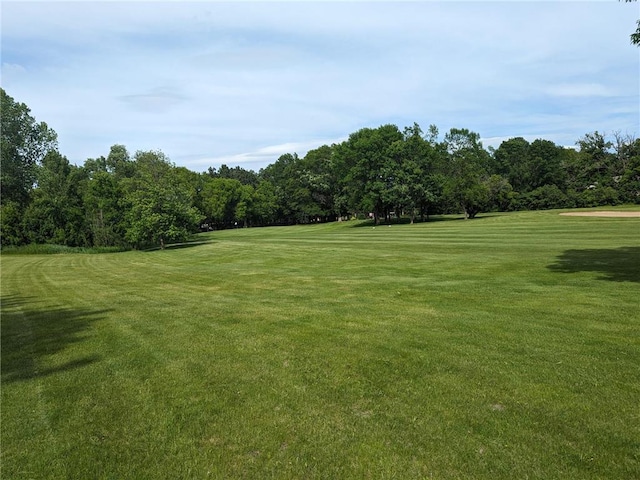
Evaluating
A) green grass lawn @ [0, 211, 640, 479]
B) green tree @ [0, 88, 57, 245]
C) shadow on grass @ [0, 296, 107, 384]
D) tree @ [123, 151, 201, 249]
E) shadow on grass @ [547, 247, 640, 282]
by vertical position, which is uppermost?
green tree @ [0, 88, 57, 245]

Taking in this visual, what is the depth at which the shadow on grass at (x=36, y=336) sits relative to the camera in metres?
6.01

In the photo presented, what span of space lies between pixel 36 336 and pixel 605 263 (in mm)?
16269

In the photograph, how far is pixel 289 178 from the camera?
90312mm

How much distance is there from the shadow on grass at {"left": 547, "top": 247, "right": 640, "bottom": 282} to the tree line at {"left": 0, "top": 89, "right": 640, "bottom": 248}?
1322 inches

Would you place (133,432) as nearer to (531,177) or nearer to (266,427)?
(266,427)

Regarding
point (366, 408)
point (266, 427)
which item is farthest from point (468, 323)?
point (266, 427)

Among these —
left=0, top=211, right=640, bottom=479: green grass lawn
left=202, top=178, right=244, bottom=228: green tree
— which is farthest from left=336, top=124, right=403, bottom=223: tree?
left=0, top=211, right=640, bottom=479: green grass lawn

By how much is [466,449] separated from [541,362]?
98.4 inches

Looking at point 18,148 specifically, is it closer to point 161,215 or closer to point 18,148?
point 18,148

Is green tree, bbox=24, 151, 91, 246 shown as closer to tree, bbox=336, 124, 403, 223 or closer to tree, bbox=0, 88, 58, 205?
tree, bbox=0, 88, 58, 205

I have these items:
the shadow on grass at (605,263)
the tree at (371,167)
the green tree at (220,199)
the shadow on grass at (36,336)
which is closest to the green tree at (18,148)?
the green tree at (220,199)

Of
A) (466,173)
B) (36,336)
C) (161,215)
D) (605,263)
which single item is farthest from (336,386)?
(466,173)

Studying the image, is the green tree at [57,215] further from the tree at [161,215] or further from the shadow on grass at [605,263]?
the shadow on grass at [605,263]

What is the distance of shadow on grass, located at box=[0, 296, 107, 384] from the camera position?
6.01 metres
